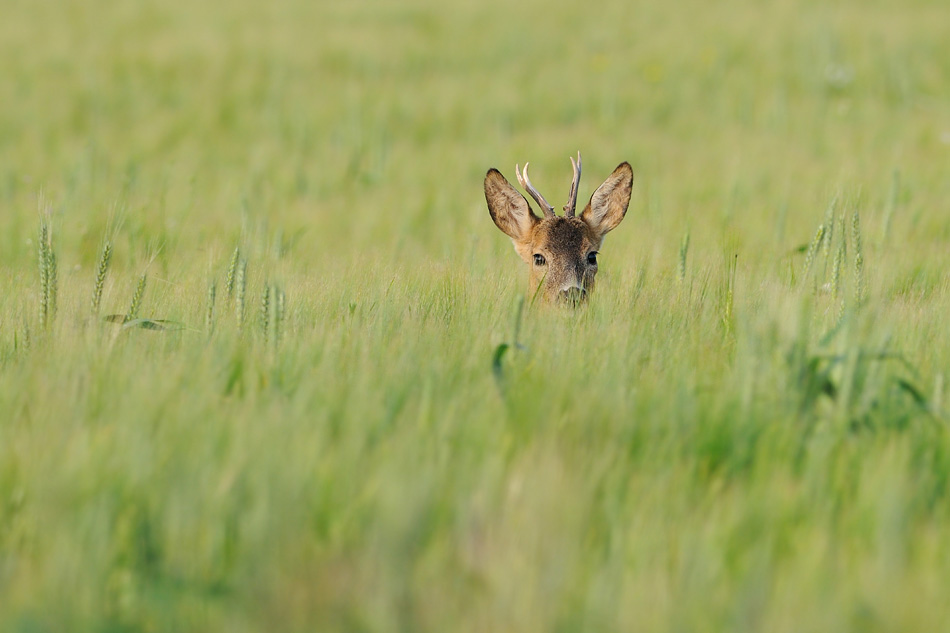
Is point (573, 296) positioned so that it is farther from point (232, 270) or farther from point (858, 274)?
point (232, 270)

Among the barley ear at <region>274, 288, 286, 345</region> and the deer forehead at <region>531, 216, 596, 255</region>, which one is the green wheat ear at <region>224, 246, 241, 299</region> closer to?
the barley ear at <region>274, 288, 286, 345</region>

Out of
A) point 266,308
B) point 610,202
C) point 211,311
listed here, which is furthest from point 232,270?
point 610,202

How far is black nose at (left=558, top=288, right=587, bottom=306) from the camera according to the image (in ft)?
15.8

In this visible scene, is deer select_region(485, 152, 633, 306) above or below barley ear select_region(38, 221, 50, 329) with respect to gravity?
above

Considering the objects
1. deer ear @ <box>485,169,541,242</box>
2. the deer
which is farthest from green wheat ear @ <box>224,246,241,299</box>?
deer ear @ <box>485,169,541,242</box>

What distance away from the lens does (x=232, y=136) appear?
37.5 feet

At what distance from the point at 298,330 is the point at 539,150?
6.49 metres

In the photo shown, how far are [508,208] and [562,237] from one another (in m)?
Result: 0.42

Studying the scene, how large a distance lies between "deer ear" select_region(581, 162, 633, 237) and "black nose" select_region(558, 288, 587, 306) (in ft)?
2.42

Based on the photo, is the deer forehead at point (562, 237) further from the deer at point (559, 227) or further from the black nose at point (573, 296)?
the black nose at point (573, 296)

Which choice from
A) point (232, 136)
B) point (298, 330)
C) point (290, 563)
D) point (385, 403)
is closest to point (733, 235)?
point (298, 330)

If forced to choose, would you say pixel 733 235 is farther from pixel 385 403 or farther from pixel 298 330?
pixel 385 403

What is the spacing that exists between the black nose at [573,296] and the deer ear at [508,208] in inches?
29.6

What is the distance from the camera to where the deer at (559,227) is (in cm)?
536
